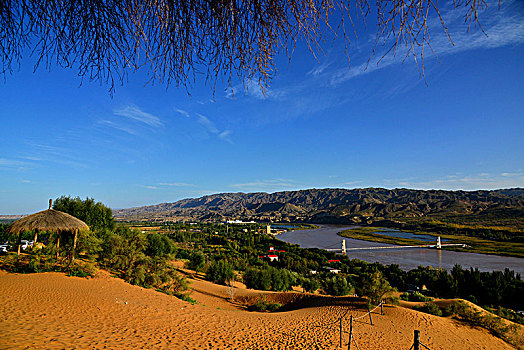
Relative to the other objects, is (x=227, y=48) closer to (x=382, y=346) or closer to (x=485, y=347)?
(x=382, y=346)

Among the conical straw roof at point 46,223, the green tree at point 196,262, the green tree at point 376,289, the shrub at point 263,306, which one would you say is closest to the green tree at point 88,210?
the green tree at point 196,262

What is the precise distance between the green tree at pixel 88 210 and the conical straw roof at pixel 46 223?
961cm

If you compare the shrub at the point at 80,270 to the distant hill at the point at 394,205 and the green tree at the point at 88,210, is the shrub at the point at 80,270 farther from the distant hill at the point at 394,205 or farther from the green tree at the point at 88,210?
the distant hill at the point at 394,205

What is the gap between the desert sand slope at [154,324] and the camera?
534 centimetres

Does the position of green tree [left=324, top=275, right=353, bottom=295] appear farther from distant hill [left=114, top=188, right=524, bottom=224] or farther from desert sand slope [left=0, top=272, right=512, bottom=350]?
distant hill [left=114, top=188, right=524, bottom=224]

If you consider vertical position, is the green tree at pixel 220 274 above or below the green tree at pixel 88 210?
below

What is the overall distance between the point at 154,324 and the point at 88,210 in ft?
62.1

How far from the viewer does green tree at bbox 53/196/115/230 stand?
2091 centimetres

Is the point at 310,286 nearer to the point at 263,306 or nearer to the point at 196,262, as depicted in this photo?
the point at 263,306

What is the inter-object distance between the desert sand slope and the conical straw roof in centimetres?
222

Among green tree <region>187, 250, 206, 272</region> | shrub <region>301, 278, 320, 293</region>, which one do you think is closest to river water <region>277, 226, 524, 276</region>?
shrub <region>301, 278, 320, 293</region>

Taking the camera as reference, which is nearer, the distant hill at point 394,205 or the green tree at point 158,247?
the green tree at point 158,247

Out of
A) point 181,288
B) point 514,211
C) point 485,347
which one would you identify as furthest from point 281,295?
point 514,211

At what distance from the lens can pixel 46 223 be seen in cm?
1167
